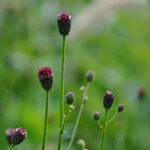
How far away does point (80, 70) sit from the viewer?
4.93 metres

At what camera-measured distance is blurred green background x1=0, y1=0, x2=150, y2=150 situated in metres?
3.47

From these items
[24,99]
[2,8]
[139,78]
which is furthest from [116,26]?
[24,99]

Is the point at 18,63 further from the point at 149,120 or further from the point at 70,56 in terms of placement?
the point at 149,120

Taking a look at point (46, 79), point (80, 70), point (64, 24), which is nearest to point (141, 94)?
point (80, 70)

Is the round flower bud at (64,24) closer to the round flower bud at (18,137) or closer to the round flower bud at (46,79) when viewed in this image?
the round flower bud at (46,79)

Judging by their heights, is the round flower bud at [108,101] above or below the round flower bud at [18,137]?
above

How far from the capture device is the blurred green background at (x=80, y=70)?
347 cm

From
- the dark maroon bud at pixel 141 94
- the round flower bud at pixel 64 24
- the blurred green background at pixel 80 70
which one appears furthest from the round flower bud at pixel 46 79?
the dark maroon bud at pixel 141 94

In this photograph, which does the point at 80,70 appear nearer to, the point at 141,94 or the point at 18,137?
the point at 141,94

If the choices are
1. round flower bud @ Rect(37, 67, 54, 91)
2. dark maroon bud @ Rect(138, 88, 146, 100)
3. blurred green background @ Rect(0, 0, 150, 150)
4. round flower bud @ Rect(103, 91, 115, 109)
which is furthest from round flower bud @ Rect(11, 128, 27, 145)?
dark maroon bud @ Rect(138, 88, 146, 100)

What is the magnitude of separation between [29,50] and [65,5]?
2812 mm

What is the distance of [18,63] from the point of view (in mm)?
4406

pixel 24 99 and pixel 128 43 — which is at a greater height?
pixel 128 43

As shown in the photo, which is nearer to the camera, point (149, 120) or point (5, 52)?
point (149, 120)
